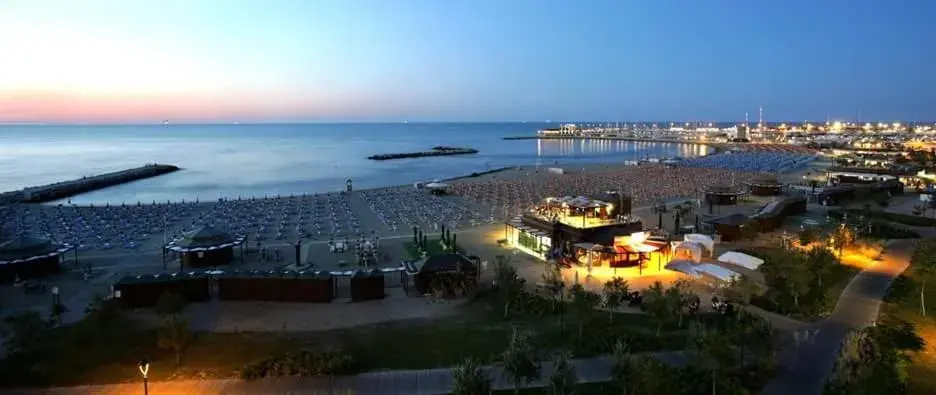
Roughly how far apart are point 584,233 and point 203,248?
14752mm

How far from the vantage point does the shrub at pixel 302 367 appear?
40.5 ft

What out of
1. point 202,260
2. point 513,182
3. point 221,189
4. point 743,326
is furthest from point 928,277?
point 221,189

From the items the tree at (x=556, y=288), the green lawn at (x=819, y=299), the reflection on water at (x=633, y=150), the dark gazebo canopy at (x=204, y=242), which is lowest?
the green lawn at (x=819, y=299)

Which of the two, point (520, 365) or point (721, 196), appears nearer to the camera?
point (520, 365)

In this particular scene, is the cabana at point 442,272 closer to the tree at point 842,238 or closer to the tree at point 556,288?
the tree at point 556,288

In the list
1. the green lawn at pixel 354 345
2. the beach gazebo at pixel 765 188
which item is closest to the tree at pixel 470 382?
the green lawn at pixel 354 345

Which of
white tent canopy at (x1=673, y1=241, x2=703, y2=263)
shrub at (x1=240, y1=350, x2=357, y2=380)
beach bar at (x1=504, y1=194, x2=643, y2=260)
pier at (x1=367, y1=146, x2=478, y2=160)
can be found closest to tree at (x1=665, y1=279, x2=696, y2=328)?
white tent canopy at (x1=673, y1=241, x2=703, y2=263)

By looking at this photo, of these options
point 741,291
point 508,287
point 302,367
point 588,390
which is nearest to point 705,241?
point 741,291

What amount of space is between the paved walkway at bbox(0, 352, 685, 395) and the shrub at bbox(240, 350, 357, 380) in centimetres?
19

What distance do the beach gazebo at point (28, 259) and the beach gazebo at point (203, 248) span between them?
3.83 metres

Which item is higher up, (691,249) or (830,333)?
(691,249)

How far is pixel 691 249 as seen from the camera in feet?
73.2

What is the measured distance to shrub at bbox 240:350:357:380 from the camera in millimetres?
12359

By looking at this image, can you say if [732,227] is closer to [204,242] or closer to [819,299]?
[819,299]
